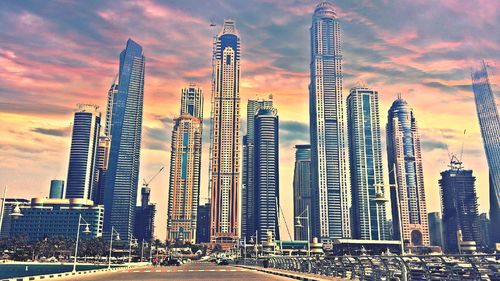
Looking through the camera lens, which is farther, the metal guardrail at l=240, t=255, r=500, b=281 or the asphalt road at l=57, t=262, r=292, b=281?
the asphalt road at l=57, t=262, r=292, b=281

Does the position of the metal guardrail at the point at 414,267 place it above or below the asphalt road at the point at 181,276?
above

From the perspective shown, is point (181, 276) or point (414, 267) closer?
point (414, 267)

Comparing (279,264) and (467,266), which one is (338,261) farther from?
(279,264)

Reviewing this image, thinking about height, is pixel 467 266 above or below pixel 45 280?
above

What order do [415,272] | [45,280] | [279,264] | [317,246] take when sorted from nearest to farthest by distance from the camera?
[415,272]
[45,280]
[279,264]
[317,246]

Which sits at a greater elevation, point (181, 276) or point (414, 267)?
point (414, 267)

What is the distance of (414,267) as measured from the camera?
22.5 m

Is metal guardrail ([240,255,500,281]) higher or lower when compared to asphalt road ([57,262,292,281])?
higher

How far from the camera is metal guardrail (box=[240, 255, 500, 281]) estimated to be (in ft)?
58.8

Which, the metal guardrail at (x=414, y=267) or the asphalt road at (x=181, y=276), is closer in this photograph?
the metal guardrail at (x=414, y=267)

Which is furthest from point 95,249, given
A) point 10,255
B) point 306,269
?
point 306,269

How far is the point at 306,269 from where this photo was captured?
42000 mm

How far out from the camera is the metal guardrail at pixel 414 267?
1792 cm

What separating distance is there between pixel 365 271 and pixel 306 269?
605 inches
